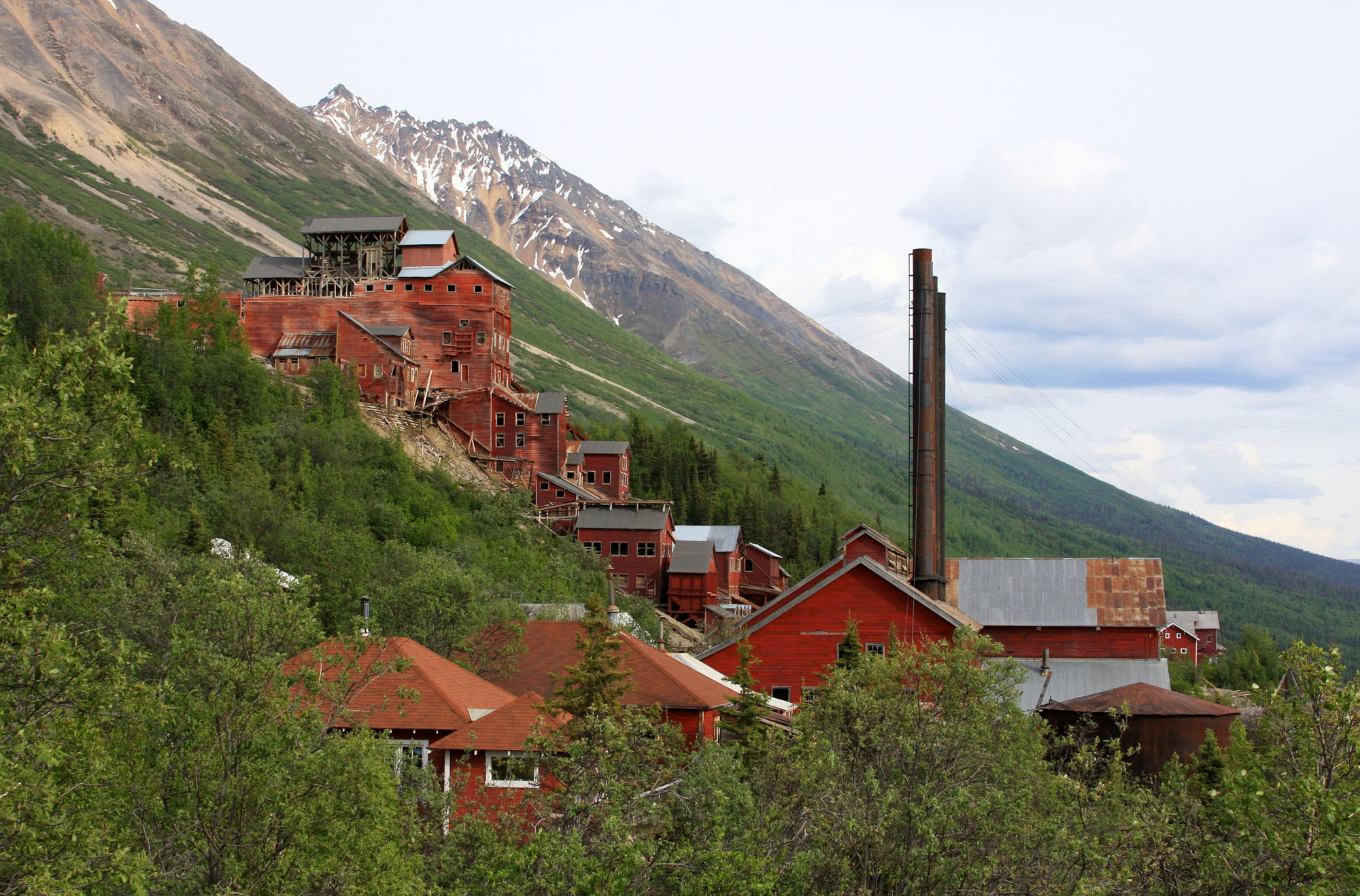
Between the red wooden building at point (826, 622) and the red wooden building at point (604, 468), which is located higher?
the red wooden building at point (604, 468)

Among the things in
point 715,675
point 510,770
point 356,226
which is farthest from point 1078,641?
point 356,226

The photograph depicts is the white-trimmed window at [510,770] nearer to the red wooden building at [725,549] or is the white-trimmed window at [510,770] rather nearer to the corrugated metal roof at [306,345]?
the corrugated metal roof at [306,345]

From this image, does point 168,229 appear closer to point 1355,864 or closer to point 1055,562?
point 1055,562

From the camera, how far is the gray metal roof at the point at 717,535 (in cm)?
8638

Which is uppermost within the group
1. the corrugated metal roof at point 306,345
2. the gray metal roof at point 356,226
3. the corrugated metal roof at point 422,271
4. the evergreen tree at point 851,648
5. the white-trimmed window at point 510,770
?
the gray metal roof at point 356,226

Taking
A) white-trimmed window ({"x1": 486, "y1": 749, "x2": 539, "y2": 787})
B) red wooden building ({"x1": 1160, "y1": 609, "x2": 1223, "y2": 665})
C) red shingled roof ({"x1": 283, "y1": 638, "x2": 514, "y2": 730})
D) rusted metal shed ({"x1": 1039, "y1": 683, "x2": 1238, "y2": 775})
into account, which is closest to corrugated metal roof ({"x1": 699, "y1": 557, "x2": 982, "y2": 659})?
rusted metal shed ({"x1": 1039, "y1": 683, "x2": 1238, "y2": 775})

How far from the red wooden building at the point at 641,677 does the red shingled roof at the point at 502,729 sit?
68.8 inches

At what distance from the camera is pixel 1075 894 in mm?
15250

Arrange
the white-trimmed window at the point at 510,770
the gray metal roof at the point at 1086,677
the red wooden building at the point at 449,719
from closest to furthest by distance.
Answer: the white-trimmed window at the point at 510,770 → the red wooden building at the point at 449,719 → the gray metal roof at the point at 1086,677

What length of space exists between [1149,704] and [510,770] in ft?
88.9

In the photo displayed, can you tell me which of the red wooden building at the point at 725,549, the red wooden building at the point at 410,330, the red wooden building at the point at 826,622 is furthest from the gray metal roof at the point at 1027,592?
the red wooden building at the point at 410,330

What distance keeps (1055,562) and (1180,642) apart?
6753 centimetres

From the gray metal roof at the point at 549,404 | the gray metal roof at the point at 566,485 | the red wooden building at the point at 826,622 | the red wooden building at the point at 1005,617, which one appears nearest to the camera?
the red wooden building at the point at 826,622

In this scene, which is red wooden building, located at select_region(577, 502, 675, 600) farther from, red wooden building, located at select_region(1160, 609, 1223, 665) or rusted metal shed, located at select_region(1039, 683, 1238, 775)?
red wooden building, located at select_region(1160, 609, 1223, 665)
